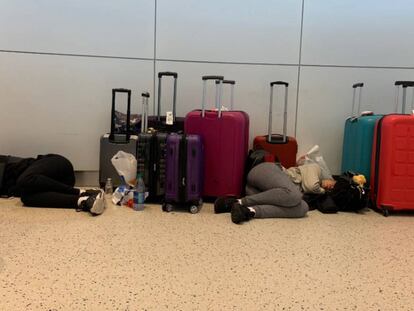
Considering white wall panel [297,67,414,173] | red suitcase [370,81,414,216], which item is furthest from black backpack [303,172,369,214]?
white wall panel [297,67,414,173]

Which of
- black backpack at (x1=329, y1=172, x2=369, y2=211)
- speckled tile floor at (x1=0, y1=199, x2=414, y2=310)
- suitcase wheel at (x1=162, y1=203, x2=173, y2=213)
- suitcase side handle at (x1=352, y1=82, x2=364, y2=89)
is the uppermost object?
suitcase side handle at (x1=352, y1=82, x2=364, y2=89)

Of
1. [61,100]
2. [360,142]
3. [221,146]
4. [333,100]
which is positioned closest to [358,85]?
[333,100]

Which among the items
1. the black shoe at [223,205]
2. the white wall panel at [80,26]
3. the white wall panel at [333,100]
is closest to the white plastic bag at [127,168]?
the black shoe at [223,205]

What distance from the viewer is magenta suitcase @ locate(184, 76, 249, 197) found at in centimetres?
273

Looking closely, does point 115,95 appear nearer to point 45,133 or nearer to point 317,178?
point 45,133

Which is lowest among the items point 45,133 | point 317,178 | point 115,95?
point 317,178

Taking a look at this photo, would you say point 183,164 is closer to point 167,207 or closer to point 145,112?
point 167,207

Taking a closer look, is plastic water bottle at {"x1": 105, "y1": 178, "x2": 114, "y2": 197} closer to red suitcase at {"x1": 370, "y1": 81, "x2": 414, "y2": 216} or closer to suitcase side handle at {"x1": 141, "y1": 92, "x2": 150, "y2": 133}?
suitcase side handle at {"x1": 141, "y1": 92, "x2": 150, "y2": 133}

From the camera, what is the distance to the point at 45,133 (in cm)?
324

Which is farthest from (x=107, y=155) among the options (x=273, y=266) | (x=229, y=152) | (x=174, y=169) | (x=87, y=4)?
(x=273, y=266)

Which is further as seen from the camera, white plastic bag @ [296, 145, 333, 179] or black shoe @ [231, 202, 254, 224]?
white plastic bag @ [296, 145, 333, 179]

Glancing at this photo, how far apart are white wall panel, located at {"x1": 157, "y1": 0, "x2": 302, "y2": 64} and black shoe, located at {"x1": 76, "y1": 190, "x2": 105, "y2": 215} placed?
1.37m

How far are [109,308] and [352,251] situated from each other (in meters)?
1.22

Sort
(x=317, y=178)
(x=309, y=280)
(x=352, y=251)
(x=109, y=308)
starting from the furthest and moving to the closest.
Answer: (x=317, y=178) < (x=352, y=251) < (x=309, y=280) < (x=109, y=308)
